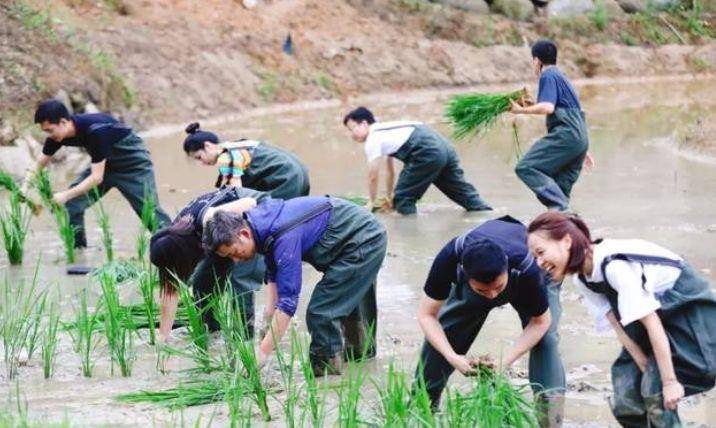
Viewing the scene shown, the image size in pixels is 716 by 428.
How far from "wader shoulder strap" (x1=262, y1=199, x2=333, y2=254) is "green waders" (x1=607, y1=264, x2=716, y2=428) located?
161 cm

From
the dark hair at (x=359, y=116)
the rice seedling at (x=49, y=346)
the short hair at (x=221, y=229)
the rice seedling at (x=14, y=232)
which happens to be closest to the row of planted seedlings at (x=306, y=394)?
the short hair at (x=221, y=229)

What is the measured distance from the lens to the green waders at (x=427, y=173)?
10875mm

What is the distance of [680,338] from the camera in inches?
191

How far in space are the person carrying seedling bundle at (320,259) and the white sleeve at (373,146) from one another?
400 centimetres

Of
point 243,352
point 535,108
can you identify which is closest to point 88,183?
point 535,108

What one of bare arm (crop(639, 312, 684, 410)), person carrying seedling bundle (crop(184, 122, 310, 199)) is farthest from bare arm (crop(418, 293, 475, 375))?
person carrying seedling bundle (crop(184, 122, 310, 199))

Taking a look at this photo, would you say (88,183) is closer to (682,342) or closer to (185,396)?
(185,396)

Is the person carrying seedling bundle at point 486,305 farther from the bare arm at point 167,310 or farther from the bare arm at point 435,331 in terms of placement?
the bare arm at point 167,310

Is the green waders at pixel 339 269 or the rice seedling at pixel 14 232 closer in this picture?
the green waders at pixel 339 269

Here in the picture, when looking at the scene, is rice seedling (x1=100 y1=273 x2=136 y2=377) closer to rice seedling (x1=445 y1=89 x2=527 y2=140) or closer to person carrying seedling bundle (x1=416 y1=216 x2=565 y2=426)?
person carrying seedling bundle (x1=416 y1=216 x2=565 y2=426)

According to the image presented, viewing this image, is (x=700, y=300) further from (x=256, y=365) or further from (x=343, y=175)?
(x=343, y=175)

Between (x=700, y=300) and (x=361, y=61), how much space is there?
1648 cm

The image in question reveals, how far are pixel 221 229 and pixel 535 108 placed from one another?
165 inches

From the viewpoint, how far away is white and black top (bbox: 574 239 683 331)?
4.65 m
